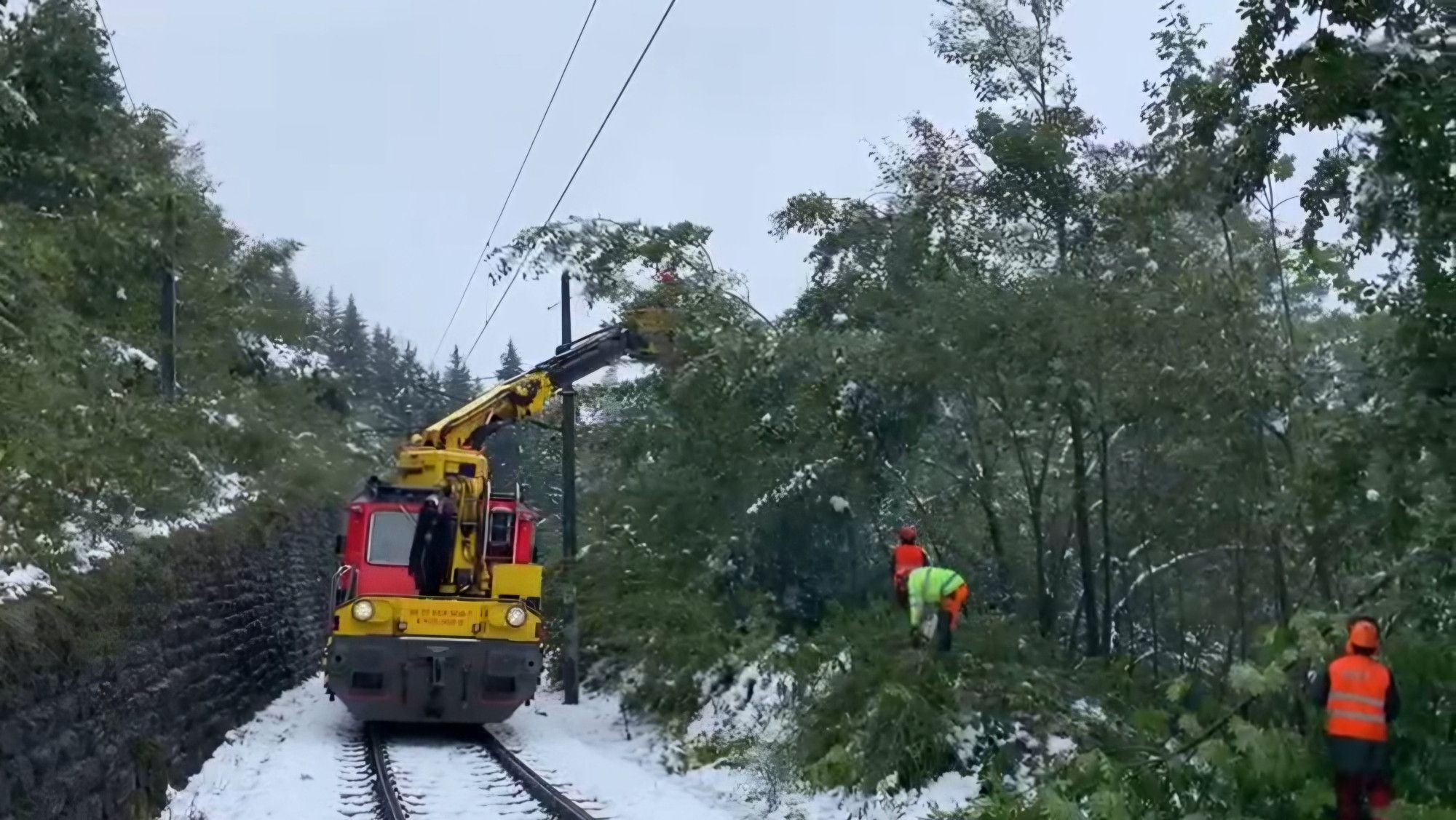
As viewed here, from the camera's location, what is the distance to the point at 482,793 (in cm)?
1231

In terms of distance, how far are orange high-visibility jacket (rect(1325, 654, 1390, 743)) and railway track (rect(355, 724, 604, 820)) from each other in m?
5.34

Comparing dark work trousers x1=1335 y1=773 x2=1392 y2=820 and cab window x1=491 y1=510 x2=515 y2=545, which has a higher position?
cab window x1=491 y1=510 x2=515 y2=545

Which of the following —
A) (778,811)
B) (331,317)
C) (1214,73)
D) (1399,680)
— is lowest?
(778,811)

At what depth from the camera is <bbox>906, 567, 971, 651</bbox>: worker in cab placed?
39.5ft

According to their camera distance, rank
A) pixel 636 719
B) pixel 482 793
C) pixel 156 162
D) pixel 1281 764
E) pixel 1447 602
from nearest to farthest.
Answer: pixel 1281 764
pixel 1447 602
pixel 482 793
pixel 636 719
pixel 156 162

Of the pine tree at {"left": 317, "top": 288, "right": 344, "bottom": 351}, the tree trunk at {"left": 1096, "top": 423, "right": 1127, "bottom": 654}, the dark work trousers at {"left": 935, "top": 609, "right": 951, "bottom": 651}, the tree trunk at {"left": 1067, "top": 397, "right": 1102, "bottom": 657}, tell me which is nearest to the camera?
the dark work trousers at {"left": 935, "top": 609, "right": 951, "bottom": 651}

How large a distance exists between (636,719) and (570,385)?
15.1ft

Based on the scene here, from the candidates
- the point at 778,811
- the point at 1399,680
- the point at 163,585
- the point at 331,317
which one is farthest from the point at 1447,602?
the point at 331,317

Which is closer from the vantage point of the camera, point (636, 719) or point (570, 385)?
point (636, 719)

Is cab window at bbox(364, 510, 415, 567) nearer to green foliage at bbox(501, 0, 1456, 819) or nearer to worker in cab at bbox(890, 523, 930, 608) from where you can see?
green foliage at bbox(501, 0, 1456, 819)

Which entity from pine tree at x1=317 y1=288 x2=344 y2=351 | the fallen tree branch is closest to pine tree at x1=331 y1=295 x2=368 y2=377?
pine tree at x1=317 y1=288 x2=344 y2=351

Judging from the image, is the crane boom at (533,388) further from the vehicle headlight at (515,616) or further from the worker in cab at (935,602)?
the worker in cab at (935,602)

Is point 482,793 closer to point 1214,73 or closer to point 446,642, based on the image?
point 446,642

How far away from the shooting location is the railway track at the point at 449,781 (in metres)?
11.2
